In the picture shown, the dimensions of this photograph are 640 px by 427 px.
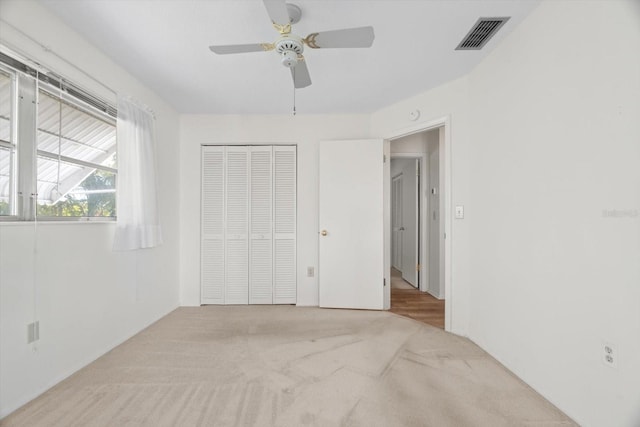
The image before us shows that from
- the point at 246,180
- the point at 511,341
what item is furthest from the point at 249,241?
the point at 511,341

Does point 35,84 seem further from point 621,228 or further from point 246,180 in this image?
point 621,228

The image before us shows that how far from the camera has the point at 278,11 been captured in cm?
139

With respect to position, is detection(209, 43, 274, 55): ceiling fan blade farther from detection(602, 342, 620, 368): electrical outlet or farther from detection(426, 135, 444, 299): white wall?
detection(426, 135, 444, 299): white wall

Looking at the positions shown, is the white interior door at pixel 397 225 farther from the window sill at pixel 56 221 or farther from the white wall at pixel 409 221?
the window sill at pixel 56 221

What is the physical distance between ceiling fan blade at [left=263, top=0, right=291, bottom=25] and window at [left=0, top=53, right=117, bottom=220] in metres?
1.57

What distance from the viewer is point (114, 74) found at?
7.64 ft

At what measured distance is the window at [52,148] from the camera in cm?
160

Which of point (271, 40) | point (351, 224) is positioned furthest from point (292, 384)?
point (271, 40)

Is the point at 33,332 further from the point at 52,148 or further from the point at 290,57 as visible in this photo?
the point at 290,57

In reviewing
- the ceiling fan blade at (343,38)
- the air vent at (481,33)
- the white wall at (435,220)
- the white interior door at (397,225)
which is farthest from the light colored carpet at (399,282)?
the ceiling fan blade at (343,38)

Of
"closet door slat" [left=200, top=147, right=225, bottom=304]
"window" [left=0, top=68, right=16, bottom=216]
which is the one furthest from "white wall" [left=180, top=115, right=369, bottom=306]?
"window" [left=0, top=68, right=16, bottom=216]

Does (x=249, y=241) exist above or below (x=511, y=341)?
above

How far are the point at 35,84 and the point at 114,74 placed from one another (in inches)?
28.9

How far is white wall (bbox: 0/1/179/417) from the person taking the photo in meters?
1.54
